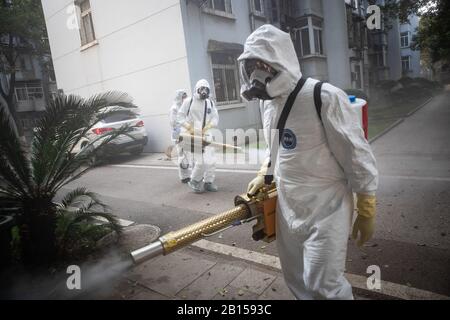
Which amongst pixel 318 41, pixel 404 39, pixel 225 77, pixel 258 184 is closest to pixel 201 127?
pixel 258 184

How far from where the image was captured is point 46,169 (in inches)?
116

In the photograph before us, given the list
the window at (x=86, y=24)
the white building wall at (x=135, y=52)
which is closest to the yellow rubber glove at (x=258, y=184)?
the white building wall at (x=135, y=52)

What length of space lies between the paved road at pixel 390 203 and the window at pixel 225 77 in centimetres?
370

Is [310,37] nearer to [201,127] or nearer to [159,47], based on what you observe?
[159,47]

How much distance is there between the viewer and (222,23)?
1005 centimetres

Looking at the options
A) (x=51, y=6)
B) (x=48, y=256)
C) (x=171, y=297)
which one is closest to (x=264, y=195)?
(x=171, y=297)

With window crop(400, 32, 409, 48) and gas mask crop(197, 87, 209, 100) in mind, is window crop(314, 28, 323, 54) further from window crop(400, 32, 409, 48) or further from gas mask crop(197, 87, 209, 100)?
window crop(400, 32, 409, 48)

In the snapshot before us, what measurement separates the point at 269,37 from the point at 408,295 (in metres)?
2.07

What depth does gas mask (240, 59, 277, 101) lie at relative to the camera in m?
1.73

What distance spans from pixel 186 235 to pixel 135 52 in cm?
971

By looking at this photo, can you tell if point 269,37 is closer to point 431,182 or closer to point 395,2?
point 431,182

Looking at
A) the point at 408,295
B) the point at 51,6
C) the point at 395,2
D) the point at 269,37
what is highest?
the point at 51,6

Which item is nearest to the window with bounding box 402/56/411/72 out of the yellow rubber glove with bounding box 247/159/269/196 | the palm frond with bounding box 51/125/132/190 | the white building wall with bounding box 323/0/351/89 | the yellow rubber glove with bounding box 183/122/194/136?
the white building wall with bounding box 323/0/351/89

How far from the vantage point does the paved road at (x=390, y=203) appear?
2.67 metres
